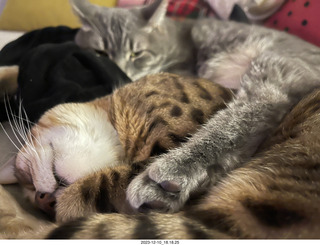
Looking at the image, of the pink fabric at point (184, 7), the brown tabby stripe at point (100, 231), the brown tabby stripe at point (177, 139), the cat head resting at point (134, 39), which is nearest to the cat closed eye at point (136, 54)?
the cat head resting at point (134, 39)

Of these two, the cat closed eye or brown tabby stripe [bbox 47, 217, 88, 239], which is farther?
the cat closed eye

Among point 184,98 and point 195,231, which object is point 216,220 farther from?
point 184,98

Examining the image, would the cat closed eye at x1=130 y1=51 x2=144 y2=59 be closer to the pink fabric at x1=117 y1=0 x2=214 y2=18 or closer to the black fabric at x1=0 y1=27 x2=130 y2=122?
the black fabric at x1=0 y1=27 x2=130 y2=122

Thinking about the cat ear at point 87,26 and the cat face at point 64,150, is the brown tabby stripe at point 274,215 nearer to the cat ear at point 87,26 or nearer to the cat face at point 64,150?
the cat face at point 64,150

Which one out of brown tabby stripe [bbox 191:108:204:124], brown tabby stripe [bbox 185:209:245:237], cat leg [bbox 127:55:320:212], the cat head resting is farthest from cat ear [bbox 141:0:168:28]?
brown tabby stripe [bbox 185:209:245:237]

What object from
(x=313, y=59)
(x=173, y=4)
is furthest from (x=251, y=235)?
(x=173, y=4)

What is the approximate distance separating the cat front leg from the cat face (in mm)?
185

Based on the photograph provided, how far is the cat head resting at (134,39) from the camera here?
156cm

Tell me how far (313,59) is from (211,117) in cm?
55

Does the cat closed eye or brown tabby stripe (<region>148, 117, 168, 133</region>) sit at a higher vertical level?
brown tabby stripe (<region>148, 117, 168, 133</region>)

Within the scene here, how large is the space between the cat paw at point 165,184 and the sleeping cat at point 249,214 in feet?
0.31

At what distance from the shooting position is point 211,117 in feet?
2.96

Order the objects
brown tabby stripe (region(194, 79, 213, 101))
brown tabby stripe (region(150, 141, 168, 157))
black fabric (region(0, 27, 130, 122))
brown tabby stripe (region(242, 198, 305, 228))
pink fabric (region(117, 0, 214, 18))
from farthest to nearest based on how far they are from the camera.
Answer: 1. pink fabric (region(117, 0, 214, 18))
2. black fabric (region(0, 27, 130, 122))
3. brown tabby stripe (region(194, 79, 213, 101))
4. brown tabby stripe (region(150, 141, 168, 157))
5. brown tabby stripe (region(242, 198, 305, 228))

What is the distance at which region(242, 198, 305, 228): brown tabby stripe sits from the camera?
471 millimetres
